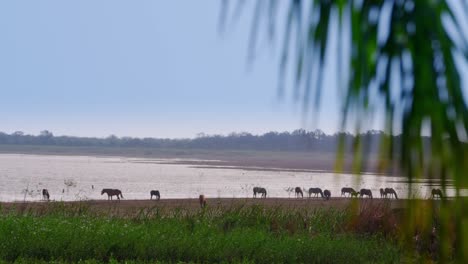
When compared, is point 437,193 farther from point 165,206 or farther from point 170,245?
point 165,206

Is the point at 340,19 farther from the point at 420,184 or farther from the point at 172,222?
the point at 172,222

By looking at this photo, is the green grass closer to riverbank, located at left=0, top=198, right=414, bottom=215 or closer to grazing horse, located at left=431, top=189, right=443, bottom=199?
riverbank, located at left=0, top=198, right=414, bottom=215

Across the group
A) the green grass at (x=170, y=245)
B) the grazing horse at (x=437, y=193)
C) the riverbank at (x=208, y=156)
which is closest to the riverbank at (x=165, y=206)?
the grazing horse at (x=437, y=193)

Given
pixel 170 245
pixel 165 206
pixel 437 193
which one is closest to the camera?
pixel 437 193

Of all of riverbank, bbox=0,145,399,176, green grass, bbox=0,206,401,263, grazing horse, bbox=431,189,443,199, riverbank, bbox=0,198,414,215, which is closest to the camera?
grazing horse, bbox=431,189,443,199

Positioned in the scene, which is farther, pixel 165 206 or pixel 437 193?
pixel 165 206

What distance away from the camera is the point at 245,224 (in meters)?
Answer: 13.9

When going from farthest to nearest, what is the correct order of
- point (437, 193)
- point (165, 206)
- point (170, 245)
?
1. point (165, 206)
2. point (170, 245)
3. point (437, 193)

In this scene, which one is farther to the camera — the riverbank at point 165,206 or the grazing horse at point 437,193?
the riverbank at point 165,206

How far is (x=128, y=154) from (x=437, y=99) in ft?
571

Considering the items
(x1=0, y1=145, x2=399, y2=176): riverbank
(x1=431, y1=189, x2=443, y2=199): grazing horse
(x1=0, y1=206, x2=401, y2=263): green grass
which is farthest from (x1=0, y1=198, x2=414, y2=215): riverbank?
(x1=0, y1=145, x2=399, y2=176): riverbank

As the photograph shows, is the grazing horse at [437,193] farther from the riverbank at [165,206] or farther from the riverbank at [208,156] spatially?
the riverbank at [208,156]

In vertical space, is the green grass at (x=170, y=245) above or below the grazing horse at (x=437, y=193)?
below

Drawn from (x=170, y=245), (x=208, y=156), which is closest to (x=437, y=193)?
(x=170, y=245)
